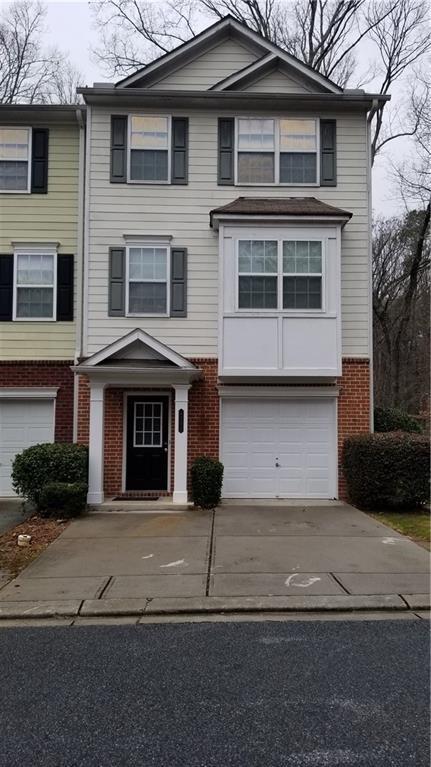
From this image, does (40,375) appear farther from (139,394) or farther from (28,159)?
(28,159)

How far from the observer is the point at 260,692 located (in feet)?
11.8

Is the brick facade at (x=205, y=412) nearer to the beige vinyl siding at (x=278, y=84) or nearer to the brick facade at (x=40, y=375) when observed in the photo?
the brick facade at (x=40, y=375)

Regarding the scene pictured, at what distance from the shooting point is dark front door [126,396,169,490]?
11227 mm

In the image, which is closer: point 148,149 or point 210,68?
point 148,149

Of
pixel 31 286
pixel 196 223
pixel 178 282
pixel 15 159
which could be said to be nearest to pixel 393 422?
pixel 178 282

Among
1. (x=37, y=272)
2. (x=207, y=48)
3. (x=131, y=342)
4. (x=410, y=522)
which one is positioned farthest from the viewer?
(x=207, y=48)

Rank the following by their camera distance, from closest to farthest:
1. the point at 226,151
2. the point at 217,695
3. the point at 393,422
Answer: the point at 217,695
the point at 226,151
the point at 393,422

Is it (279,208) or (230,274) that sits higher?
(279,208)

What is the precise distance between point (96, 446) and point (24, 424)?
94.8 inches

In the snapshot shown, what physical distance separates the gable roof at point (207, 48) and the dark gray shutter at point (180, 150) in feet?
4.11

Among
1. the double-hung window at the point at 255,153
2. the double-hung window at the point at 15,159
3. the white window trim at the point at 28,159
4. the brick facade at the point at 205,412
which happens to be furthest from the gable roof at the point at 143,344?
the double-hung window at the point at 15,159

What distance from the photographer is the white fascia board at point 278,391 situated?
36.4 feet

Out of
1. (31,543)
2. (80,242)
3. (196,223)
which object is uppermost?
(196,223)

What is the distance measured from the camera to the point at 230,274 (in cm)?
1077
